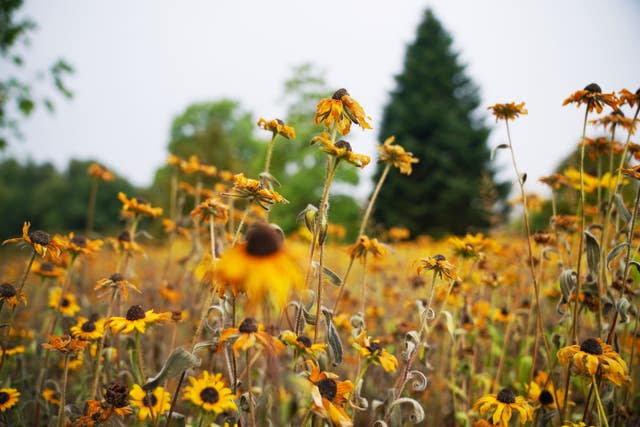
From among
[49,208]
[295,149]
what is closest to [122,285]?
[295,149]

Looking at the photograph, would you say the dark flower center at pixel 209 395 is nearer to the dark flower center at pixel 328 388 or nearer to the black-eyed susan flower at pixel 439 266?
the dark flower center at pixel 328 388

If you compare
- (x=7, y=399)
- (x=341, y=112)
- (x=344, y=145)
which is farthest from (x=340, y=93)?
(x=7, y=399)

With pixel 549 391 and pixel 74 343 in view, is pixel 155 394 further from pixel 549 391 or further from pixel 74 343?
pixel 549 391

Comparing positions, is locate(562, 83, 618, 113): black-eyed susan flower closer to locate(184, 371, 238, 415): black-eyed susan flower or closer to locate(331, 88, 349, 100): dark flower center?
locate(331, 88, 349, 100): dark flower center

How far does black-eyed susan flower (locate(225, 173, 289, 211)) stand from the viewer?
1.34 meters

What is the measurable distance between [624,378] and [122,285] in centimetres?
203

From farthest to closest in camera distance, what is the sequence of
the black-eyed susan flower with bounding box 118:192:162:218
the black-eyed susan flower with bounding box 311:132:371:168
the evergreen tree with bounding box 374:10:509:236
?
the evergreen tree with bounding box 374:10:509:236, the black-eyed susan flower with bounding box 118:192:162:218, the black-eyed susan flower with bounding box 311:132:371:168

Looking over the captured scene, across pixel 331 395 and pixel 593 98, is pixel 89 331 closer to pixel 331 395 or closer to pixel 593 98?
pixel 331 395

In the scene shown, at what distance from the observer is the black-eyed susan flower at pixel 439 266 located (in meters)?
1.53

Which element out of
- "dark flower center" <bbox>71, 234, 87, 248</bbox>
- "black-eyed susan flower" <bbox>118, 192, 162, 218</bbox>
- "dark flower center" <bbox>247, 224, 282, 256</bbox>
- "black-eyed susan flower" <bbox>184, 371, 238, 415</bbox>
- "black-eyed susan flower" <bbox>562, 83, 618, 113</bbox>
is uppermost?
"black-eyed susan flower" <bbox>562, 83, 618, 113</bbox>

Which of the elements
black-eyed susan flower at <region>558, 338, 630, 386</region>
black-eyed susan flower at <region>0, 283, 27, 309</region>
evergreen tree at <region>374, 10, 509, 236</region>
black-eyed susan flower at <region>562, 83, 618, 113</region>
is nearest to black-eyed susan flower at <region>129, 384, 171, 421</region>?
black-eyed susan flower at <region>0, 283, 27, 309</region>

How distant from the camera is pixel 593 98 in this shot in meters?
1.65

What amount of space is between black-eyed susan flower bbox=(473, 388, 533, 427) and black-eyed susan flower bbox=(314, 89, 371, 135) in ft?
4.03

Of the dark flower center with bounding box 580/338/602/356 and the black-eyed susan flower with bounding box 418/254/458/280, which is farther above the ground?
the black-eyed susan flower with bounding box 418/254/458/280
